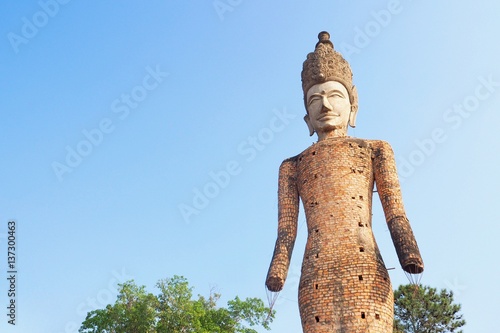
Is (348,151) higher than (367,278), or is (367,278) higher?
(348,151)

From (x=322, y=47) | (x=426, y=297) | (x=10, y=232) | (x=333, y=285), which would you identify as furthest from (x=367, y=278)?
(x=426, y=297)

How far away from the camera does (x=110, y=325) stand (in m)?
21.9

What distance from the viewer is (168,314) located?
71.7 feet

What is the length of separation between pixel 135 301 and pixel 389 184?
14.3m

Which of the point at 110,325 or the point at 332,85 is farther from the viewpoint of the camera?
the point at 110,325

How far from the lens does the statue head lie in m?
13.5

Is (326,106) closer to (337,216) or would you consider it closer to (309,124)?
(309,124)

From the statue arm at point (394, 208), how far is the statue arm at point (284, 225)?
77.7 inches

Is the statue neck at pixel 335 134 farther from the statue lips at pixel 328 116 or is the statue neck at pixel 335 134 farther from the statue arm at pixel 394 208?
the statue arm at pixel 394 208

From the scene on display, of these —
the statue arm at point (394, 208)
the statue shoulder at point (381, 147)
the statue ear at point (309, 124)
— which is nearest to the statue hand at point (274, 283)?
the statue arm at point (394, 208)

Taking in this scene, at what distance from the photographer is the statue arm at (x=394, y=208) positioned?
10.7 m

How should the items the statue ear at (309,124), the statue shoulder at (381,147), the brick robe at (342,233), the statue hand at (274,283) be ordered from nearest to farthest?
the brick robe at (342,233) < the statue hand at (274,283) < the statue shoulder at (381,147) < the statue ear at (309,124)

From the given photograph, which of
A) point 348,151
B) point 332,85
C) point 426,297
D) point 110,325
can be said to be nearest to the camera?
point 348,151

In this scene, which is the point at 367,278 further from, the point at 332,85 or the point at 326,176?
the point at 332,85
